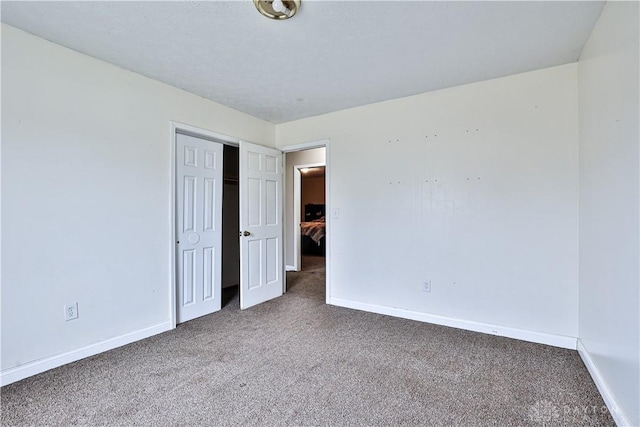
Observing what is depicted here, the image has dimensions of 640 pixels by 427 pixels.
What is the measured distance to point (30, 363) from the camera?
2035mm

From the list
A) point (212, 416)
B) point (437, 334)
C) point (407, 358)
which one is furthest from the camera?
point (437, 334)

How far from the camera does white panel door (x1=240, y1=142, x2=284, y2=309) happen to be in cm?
348

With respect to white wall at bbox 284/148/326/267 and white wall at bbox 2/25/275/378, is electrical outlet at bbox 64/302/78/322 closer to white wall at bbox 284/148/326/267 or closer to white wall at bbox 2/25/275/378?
white wall at bbox 2/25/275/378

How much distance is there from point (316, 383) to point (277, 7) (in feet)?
7.54

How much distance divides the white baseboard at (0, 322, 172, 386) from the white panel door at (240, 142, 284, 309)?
1.00 metres

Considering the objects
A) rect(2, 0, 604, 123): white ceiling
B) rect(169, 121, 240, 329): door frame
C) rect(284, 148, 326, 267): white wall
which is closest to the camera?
rect(2, 0, 604, 123): white ceiling

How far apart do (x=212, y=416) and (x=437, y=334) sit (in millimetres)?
1982

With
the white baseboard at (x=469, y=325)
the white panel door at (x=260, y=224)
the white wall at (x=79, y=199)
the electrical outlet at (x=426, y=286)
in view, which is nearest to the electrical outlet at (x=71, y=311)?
the white wall at (x=79, y=199)

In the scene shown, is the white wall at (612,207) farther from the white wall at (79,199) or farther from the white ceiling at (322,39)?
the white wall at (79,199)

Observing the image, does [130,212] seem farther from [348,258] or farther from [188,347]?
[348,258]

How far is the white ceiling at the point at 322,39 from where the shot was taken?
1.81m

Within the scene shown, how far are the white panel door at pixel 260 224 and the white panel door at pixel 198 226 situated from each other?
0.29m

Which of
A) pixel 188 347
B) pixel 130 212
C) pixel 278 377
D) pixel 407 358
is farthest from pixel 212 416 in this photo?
pixel 130 212

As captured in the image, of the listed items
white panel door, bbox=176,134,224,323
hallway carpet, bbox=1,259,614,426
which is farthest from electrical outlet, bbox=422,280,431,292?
white panel door, bbox=176,134,224,323
